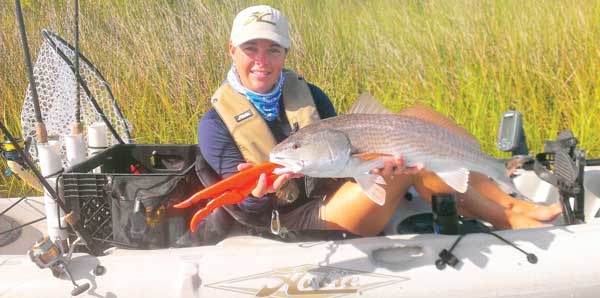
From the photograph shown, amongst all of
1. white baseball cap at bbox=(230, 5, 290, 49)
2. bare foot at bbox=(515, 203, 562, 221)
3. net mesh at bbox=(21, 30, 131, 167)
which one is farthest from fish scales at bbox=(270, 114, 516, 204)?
net mesh at bbox=(21, 30, 131, 167)

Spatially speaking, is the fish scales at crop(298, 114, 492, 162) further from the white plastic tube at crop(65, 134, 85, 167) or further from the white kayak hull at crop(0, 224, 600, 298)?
the white plastic tube at crop(65, 134, 85, 167)

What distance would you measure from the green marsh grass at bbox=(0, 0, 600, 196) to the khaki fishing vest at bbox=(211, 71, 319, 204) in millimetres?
2334

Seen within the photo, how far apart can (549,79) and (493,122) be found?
704mm

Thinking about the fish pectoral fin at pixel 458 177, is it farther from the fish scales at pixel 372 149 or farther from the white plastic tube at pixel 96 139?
the white plastic tube at pixel 96 139

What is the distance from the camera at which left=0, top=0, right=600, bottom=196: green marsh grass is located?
16.1ft

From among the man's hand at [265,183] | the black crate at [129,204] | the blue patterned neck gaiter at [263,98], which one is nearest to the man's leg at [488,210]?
the blue patterned neck gaiter at [263,98]

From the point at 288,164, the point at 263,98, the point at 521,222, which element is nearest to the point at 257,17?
the point at 263,98

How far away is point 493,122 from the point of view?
15.9ft

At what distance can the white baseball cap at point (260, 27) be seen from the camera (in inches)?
107

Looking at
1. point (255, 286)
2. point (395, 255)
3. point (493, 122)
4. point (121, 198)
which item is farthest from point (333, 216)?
point (493, 122)

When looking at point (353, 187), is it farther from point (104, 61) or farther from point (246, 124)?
point (104, 61)

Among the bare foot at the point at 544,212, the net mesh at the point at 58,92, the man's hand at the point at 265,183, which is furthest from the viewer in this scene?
the net mesh at the point at 58,92

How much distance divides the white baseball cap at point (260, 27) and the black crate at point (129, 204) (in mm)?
794

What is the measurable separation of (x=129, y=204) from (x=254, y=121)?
780mm
